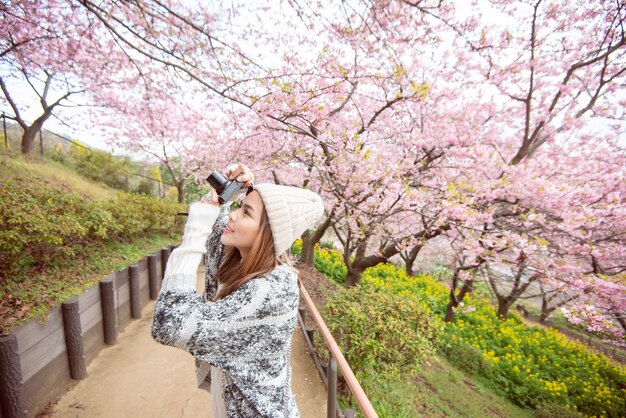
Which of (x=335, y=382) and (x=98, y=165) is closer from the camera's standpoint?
(x=335, y=382)

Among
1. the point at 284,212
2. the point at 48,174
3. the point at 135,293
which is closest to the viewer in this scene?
the point at 284,212

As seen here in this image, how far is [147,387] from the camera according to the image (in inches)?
131

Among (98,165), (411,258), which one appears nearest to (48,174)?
(98,165)

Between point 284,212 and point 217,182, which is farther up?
point 217,182

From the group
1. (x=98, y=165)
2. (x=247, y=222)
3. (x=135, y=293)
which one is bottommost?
(x=135, y=293)

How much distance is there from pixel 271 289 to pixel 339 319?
Result: 306 centimetres

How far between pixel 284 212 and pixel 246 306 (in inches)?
16.3

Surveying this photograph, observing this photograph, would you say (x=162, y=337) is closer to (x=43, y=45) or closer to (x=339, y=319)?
(x=339, y=319)

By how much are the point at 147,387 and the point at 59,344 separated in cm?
104

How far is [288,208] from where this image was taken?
1290 millimetres

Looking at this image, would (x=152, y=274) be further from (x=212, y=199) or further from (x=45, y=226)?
(x=212, y=199)

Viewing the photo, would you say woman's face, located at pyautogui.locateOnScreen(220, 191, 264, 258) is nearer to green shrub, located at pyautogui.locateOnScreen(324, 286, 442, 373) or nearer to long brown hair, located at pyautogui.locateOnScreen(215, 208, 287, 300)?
long brown hair, located at pyautogui.locateOnScreen(215, 208, 287, 300)

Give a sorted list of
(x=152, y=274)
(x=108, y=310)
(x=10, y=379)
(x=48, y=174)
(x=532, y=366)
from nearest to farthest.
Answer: (x=10, y=379), (x=108, y=310), (x=152, y=274), (x=532, y=366), (x=48, y=174)

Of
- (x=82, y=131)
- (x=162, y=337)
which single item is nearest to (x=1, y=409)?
(x=162, y=337)
